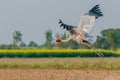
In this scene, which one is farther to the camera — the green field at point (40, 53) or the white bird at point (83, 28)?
the green field at point (40, 53)

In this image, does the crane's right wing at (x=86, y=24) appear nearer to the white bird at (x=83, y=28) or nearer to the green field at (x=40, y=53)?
the white bird at (x=83, y=28)

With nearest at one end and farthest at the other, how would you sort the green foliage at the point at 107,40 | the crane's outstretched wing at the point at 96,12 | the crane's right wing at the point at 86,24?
the crane's right wing at the point at 86,24 < the crane's outstretched wing at the point at 96,12 < the green foliage at the point at 107,40

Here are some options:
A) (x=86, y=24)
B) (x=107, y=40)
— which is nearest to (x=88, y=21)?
(x=86, y=24)

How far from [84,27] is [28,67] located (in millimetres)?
6243

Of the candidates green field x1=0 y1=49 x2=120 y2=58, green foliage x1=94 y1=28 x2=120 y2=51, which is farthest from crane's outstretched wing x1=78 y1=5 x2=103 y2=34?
green foliage x1=94 y1=28 x2=120 y2=51

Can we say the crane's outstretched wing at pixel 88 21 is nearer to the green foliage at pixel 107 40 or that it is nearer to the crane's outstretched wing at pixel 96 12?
the crane's outstretched wing at pixel 96 12

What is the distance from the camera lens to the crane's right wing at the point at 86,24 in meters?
22.1

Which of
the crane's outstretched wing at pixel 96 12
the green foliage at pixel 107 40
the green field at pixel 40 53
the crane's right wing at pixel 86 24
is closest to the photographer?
the crane's right wing at pixel 86 24

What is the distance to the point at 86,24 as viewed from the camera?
22172mm

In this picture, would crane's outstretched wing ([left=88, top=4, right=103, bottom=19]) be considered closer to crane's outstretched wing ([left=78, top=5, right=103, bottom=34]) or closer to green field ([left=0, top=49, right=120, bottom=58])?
crane's outstretched wing ([left=78, top=5, right=103, bottom=34])

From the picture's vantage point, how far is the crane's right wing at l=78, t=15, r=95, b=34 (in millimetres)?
22083

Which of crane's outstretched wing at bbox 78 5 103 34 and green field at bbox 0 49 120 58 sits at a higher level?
crane's outstretched wing at bbox 78 5 103 34

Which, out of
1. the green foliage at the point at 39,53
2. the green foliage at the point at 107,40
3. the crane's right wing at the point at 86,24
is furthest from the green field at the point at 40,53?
the crane's right wing at the point at 86,24

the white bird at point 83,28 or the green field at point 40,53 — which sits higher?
the white bird at point 83,28
